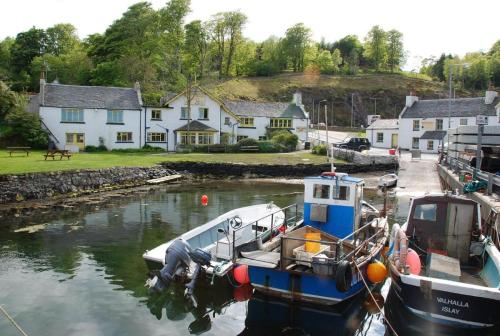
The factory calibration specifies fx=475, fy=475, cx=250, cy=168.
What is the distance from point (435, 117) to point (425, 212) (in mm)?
55733

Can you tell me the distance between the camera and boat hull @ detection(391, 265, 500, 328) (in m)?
11.7

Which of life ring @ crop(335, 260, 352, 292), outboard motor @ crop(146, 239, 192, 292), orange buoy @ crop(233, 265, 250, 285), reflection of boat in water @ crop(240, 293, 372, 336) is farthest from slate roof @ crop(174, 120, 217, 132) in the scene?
life ring @ crop(335, 260, 352, 292)

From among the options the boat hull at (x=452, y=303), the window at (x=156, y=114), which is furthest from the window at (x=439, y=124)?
the boat hull at (x=452, y=303)

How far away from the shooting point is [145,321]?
43.3ft

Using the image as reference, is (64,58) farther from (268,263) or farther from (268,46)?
(268,263)

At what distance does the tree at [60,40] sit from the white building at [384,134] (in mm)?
63440

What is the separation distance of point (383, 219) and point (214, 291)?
7961 mm

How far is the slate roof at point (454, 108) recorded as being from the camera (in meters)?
64.9

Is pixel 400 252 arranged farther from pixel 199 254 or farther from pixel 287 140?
pixel 287 140

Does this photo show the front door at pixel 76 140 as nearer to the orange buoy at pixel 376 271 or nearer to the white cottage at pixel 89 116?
the white cottage at pixel 89 116

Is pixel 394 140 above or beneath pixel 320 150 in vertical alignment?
above

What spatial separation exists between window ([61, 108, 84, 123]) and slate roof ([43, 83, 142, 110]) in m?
0.59

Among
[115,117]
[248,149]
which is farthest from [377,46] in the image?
[115,117]

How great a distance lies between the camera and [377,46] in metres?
143
